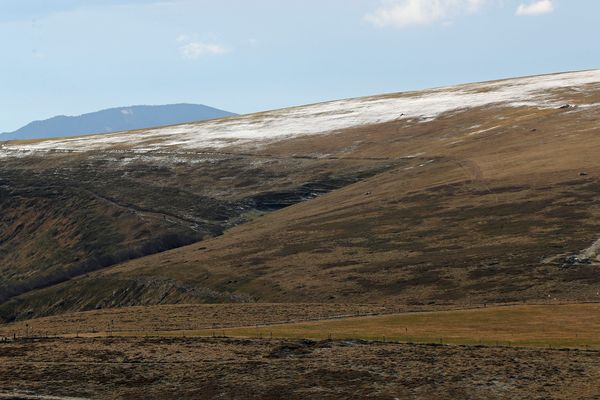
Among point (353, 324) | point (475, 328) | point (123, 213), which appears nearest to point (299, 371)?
point (475, 328)

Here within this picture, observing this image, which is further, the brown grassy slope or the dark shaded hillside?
the dark shaded hillside

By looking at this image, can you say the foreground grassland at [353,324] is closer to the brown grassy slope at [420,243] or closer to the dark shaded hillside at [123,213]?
the brown grassy slope at [420,243]

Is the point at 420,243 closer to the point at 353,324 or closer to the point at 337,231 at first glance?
the point at 337,231

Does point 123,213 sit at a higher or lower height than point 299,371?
lower

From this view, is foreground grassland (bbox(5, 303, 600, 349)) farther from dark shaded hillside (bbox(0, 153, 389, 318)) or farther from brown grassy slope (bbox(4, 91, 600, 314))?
dark shaded hillside (bbox(0, 153, 389, 318))

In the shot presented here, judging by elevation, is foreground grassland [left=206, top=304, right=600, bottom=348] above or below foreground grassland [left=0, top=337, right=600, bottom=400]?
below

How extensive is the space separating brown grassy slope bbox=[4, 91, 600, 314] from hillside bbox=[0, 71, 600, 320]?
347mm

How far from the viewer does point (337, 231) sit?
462ft

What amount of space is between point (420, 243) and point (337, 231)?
17648 millimetres

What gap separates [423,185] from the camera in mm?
162375

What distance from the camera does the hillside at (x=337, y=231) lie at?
356 ft

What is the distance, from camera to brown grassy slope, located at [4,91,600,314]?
105125mm

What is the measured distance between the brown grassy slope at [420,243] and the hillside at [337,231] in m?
0.35

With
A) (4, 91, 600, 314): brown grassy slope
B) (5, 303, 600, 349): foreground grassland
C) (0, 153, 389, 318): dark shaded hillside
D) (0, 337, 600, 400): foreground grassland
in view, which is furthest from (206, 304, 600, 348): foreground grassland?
(0, 153, 389, 318): dark shaded hillside
